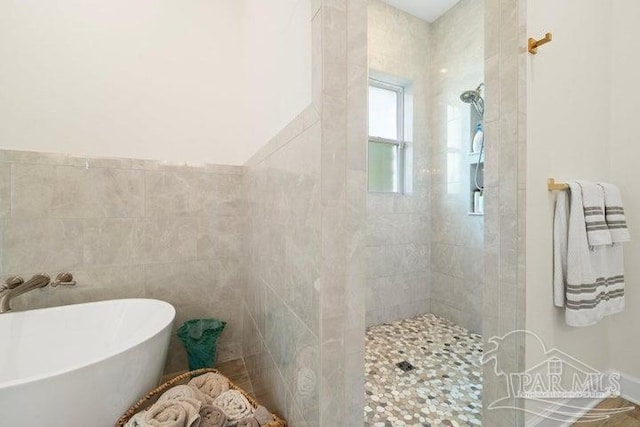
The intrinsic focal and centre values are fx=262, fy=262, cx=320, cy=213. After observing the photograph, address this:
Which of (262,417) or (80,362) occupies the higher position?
(80,362)

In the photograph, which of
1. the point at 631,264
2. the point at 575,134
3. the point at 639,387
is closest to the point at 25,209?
the point at 575,134

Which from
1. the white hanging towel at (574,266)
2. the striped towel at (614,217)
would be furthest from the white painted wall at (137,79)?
the striped towel at (614,217)

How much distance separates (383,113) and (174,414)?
2739mm

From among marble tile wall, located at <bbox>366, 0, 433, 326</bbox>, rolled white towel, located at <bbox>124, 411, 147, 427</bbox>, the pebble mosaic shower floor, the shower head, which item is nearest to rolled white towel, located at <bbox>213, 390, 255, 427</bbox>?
rolled white towel, located at <bbox>124, 411, 147, 427</bbox>

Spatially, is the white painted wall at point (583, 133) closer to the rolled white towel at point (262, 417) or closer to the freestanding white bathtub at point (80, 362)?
the rolled white towel at point (262, 417)

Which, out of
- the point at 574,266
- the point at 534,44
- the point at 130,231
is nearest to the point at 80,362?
the point at 130,231

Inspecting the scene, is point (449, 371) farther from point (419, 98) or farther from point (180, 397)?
point (419, 98)

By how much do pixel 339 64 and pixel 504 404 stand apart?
1.46 m

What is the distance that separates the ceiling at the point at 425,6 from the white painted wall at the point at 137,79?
1.48m

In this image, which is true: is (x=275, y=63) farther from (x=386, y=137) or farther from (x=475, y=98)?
(x=475, y=98)

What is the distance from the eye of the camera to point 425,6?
2486 mm

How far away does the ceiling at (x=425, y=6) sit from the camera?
2.44m

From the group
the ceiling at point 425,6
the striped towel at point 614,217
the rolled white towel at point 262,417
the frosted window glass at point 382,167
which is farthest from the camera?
the frosted window glass at point 382,167

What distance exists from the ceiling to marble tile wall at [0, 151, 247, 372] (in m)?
2.19
